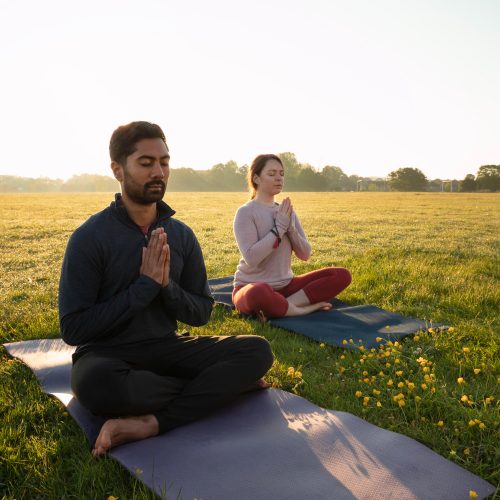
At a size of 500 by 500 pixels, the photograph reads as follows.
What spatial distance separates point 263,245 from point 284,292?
2.56 feet

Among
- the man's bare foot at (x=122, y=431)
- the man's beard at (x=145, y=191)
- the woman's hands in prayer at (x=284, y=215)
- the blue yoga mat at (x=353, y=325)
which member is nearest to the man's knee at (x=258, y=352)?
the man's bare foot at (x=122, y=431)

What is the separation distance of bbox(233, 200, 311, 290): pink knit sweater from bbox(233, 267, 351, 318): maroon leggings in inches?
7.0

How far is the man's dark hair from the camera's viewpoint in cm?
343

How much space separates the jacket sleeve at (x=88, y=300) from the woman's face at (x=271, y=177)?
2969 millimetres

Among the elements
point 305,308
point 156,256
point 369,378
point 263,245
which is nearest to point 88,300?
point 156,256

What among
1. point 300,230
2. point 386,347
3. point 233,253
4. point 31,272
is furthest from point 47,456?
point 233,253

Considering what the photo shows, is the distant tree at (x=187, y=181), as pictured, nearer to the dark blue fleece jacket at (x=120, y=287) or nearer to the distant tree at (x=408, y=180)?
the distant tree at (x=408, y=180)

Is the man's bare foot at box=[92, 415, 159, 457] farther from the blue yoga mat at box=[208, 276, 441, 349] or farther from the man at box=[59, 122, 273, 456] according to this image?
the blue yoga mat at box=[208, 276, 441, 349]

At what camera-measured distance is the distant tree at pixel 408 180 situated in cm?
7406

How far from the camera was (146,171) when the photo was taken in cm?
345

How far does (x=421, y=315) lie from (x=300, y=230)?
5.92 feet

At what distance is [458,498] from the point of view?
102 inches

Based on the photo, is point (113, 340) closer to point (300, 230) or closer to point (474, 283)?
point (300, 230)

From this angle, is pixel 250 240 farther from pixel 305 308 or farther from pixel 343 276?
pixel 343 276
